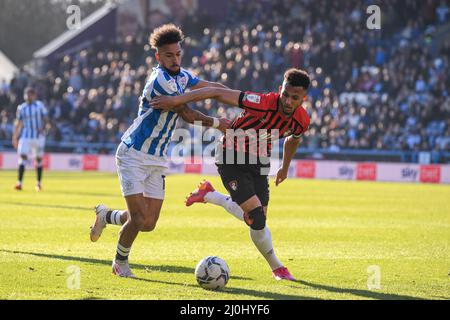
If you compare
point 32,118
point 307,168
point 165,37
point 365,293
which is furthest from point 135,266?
point 307,168

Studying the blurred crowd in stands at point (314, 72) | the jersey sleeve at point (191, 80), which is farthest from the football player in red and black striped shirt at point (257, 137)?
the blurred crowd in stands at point (314, 72)

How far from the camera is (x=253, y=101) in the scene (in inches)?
369

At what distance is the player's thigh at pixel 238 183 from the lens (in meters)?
9.74

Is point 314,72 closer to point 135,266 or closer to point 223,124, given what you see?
point 135,266

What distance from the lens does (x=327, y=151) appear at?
1300 inches

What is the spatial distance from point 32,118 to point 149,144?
45.9ft

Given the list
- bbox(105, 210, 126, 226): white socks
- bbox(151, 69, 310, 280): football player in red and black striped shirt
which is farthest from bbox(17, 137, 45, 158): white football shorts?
bbox(151, 69, 310, 280): football player in red and black striped shirt

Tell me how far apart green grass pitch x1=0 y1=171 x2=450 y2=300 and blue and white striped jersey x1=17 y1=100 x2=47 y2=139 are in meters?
1.65

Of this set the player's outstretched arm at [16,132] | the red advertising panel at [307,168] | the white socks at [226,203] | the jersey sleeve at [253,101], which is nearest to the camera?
the jersey sleeve at [253,101]

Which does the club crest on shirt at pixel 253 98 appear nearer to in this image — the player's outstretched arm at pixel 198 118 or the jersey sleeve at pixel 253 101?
the jersey sleeve at pixel 253 101

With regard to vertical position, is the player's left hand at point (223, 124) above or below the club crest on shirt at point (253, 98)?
below

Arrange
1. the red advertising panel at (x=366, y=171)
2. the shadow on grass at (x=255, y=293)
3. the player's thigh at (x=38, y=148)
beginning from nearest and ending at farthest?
the shadow on grass at (x=255, y=293) → the player's thigh at (x=38, y=148) → the red advertising panel at (x=366, y=171)

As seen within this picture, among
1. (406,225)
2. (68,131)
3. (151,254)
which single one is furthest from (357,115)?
(151,254)

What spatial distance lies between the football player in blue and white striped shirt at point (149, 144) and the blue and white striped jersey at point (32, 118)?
13.6m
